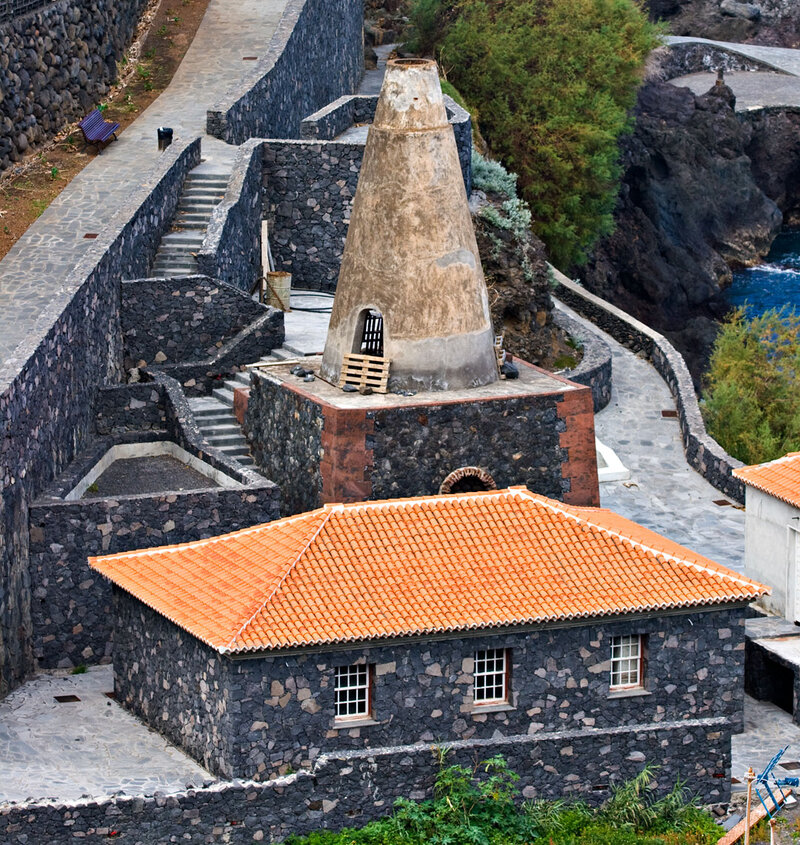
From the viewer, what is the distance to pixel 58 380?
111 ft

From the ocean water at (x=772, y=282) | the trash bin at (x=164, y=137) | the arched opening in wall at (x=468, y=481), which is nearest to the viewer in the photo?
the arched opening in wall at (x=468, y=481)

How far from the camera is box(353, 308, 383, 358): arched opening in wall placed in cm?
3403

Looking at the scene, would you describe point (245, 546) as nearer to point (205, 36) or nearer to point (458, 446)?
point (458, 446)

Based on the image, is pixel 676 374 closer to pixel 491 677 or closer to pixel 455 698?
pixel 491 677

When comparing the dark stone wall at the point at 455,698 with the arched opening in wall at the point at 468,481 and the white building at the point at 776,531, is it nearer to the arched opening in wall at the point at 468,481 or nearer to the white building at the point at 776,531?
the white building at the point at 776,531

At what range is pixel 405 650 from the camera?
28094mm

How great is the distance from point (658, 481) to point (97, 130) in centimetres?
1439

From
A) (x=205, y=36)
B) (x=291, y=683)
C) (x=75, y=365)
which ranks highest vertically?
(x=205, y=36)

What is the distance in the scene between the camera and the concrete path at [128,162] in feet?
123

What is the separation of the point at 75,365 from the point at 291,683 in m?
9.40

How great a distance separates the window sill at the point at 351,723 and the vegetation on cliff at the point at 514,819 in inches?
45.0

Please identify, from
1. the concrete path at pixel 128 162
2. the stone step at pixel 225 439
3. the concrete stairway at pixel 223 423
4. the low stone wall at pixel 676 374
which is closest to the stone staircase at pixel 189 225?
the concrete path at pixel 128 162

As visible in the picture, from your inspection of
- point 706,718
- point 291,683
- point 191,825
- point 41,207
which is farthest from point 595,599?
point 41,207

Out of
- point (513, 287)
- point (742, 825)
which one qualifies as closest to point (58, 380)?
point (742, 825)
